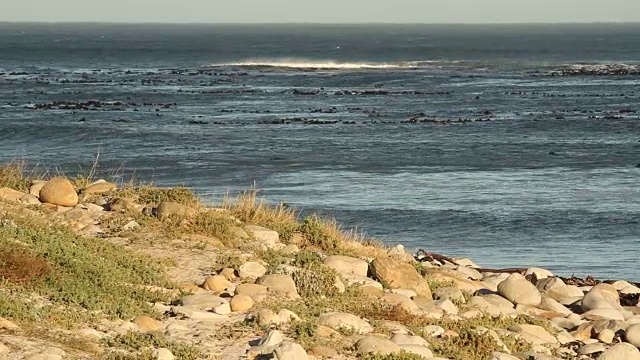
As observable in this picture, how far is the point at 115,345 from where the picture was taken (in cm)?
981

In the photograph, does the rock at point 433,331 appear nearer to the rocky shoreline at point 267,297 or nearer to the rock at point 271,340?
the rocky shoreline at point 267,297

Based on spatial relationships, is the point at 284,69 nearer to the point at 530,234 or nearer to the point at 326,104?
the point at 326,104

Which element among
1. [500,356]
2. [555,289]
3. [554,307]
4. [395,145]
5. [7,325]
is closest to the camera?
[7,325]

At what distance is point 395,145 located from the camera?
39.7 meters

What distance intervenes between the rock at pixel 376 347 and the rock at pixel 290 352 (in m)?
0.82

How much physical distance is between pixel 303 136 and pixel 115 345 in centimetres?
3287

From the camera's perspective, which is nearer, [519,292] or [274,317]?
[274,317]

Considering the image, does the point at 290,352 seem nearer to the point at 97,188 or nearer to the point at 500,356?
the point at 500,356

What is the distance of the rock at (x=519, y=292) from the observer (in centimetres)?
1348

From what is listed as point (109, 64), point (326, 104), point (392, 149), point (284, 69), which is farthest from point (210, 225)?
point (109, 64)

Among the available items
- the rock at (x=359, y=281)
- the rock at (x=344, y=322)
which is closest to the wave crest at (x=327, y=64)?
the rock at (x=359, y=281)

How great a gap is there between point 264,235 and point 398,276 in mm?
2004

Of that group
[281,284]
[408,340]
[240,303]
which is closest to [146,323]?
[240,303]

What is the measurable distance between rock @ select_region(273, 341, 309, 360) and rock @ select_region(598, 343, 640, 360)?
3210mm
